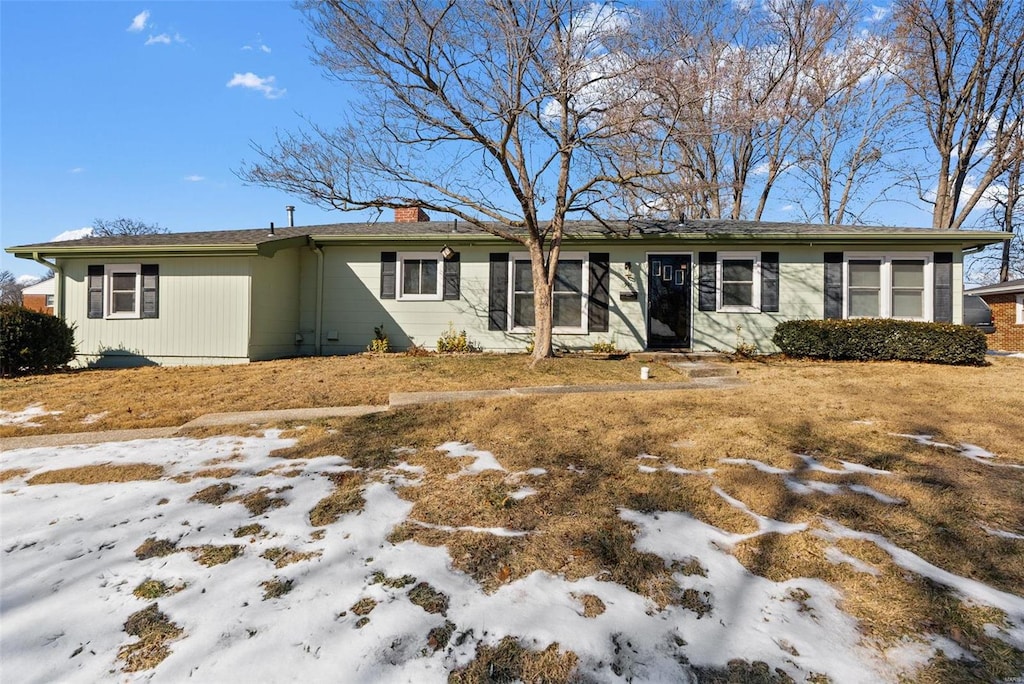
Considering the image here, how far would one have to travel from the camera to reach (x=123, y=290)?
396 inches

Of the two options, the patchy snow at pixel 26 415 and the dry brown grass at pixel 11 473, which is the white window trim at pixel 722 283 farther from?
the patchy snow at pixel 26 415

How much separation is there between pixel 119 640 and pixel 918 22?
22272 millimetres

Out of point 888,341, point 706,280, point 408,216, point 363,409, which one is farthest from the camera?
point 408,216

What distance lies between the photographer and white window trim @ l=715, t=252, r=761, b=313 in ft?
33.7

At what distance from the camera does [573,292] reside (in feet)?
34.9

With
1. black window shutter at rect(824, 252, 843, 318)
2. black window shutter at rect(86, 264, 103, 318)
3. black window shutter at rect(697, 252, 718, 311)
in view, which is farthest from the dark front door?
black window shutter at rect(86, 264, 103, 318)

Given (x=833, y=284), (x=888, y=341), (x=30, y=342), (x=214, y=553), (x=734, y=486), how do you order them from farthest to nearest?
(x=833, y=284), (x=888, y=341), (x=30, y=342), (x=734, y=486), (x=214, y=553)

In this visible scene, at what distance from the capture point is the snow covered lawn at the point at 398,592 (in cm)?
172

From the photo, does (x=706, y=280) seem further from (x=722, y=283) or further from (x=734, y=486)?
(x=734, y=486)

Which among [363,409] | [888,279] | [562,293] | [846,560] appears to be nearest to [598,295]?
[562,293]

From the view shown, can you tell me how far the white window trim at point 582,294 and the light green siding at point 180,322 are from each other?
17.9ft

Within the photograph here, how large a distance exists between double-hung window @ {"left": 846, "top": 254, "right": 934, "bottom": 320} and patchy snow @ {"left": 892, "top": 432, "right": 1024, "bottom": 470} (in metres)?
7.06

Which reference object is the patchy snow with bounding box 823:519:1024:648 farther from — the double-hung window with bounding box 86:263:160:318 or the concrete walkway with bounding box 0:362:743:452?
the double-hung window with bounding box 86:263:160:318

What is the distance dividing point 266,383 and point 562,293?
244 inches
